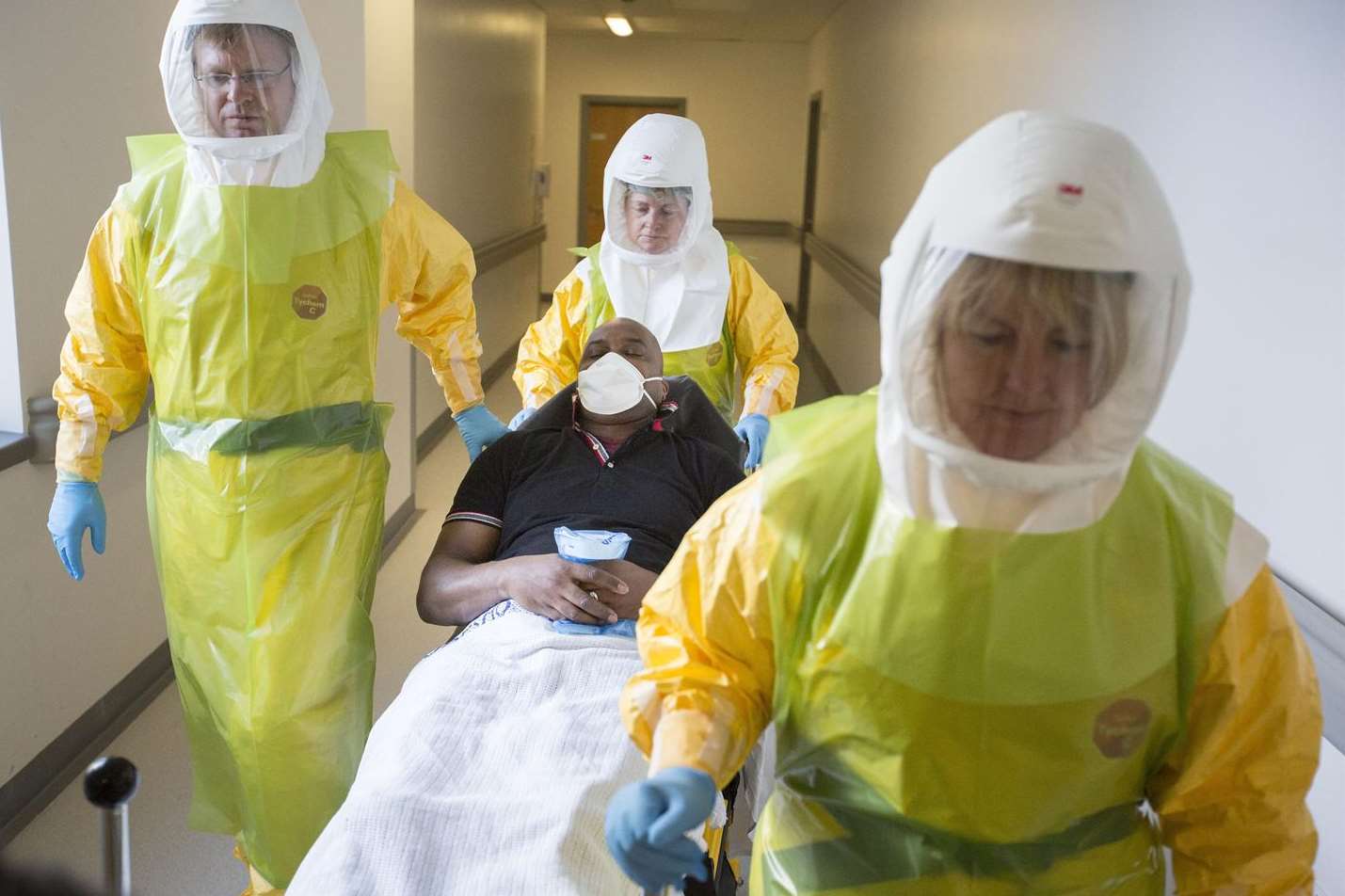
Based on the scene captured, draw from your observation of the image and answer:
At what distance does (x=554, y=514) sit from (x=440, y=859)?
Result: 3.10 feet

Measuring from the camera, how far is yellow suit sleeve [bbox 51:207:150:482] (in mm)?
2160

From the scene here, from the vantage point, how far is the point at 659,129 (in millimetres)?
3285

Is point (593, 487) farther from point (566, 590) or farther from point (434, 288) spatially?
point (434, 288)

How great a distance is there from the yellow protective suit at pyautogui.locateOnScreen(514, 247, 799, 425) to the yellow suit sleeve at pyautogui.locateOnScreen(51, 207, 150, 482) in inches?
40.4

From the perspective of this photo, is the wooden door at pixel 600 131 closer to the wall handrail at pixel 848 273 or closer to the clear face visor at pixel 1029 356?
the wall handrail at pixel 848 273

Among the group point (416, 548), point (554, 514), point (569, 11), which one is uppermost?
point (569, 11)

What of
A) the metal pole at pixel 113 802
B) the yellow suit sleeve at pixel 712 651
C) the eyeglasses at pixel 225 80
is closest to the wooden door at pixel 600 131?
the eyeglasses at pixel 225 80

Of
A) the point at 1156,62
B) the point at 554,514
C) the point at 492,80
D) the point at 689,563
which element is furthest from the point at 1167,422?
the point at 492,80

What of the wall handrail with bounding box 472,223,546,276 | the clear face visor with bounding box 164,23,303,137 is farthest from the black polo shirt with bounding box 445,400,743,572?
the wall handrail with bounding box 472,223,546,276

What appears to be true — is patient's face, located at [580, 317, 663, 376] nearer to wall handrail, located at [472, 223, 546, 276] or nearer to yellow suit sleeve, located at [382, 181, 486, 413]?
yellow suit sleeve, located at [382, 181, 486, 413]

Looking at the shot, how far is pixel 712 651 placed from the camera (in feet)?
3.87

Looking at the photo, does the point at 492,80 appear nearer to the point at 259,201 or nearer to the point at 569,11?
the point at 569,11

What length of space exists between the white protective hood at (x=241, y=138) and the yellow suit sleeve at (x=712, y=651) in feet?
4.33

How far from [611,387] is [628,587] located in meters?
0.50
